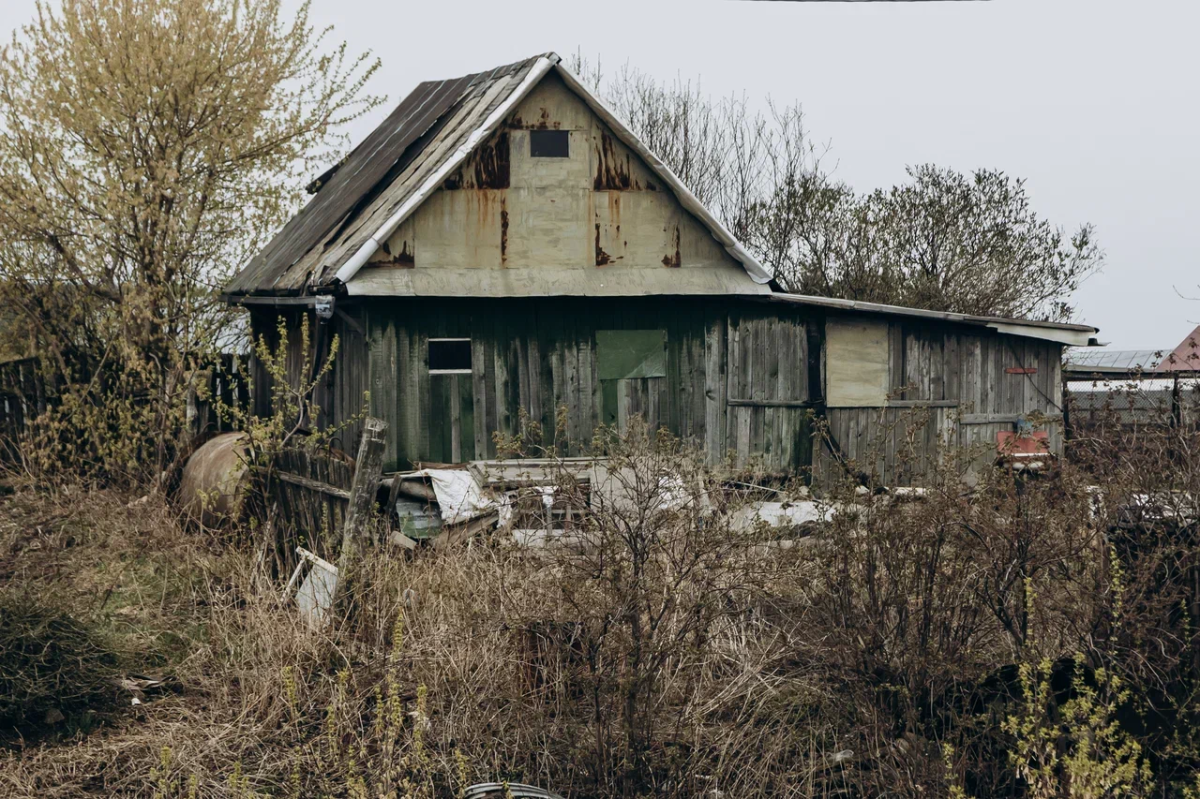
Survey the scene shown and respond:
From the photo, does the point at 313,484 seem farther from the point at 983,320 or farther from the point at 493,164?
the point at 983,320

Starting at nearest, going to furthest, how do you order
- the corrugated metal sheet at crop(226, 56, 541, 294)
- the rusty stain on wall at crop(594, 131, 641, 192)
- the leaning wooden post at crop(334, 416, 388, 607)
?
the leaning wooden post at crop(334, 416, 388, 607), the corrugated metal sheet at crop(226, 56, 541, 294), the rusty stain on wall at crop(594, 131, 641, 192)

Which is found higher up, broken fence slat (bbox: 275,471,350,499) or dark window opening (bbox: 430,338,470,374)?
dark window opening (bbox: 430,338,470,374)

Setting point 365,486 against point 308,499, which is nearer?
point 365,486

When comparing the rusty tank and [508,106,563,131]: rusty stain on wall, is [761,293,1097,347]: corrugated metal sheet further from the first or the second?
the rusty tank

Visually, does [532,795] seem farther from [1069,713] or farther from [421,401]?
[421,401]

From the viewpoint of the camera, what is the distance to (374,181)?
14078 millimetres

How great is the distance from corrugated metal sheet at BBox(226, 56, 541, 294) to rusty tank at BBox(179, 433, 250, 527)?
1.88 m

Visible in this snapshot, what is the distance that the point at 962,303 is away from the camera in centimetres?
2312

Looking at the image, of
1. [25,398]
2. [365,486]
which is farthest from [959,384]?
[25,398]

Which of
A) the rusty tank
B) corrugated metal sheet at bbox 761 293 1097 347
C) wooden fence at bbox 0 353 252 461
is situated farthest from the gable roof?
the rusty tank

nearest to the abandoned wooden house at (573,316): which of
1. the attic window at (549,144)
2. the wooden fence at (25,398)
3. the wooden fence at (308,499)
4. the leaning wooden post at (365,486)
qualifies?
the attic window at (549,144)

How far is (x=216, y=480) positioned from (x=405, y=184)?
12.2 ft

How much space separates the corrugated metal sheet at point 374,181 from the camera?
42.7ft

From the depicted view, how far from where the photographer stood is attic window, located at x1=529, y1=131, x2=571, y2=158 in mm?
12992
